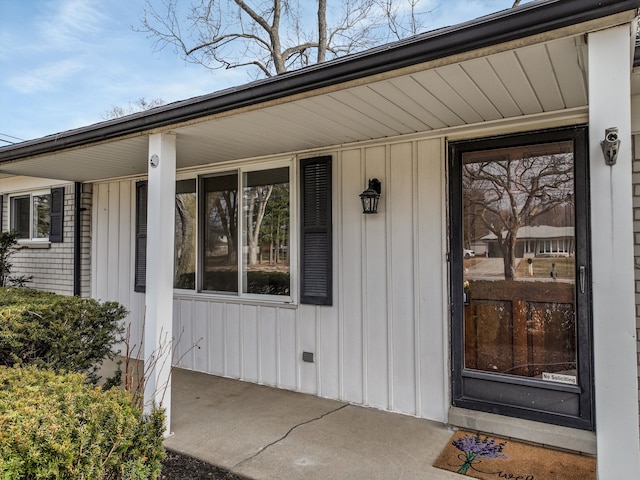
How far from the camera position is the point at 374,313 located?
3.83 metres

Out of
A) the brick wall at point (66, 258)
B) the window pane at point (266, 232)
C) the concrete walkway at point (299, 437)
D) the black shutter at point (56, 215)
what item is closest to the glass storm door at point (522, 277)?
the concrete walkway at point (299, 437)

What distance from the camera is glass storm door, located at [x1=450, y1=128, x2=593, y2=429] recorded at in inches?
119

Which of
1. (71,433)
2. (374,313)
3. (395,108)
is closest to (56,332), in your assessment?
(71,433)

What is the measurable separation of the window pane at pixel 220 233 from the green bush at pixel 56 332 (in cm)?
147

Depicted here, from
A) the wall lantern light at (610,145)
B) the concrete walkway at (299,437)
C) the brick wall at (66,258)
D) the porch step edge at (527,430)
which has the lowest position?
the concrete walkway at (299,437)

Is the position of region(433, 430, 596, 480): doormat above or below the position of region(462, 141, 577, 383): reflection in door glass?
below

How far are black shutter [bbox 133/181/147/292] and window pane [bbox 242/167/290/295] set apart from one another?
1.65 metres

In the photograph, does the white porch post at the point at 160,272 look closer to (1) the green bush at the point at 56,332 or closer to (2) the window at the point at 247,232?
(1) the green bush at the point at 56,332

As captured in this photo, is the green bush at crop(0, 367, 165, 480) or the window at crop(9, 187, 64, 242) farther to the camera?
the window at crop(9, 187, 64, 242)

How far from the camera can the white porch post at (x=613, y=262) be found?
1.74m

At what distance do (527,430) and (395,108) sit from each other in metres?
2.46

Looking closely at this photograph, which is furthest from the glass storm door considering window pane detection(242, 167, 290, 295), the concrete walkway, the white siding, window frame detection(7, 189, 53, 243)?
window frame detection(7, 189, 53, 243)

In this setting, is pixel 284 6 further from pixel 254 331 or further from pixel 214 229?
pixel 254 331

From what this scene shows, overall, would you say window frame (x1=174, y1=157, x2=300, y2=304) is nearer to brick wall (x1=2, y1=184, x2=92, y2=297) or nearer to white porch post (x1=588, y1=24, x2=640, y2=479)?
brick wall (x1=2, y1=184, x2=92, y2=297)
